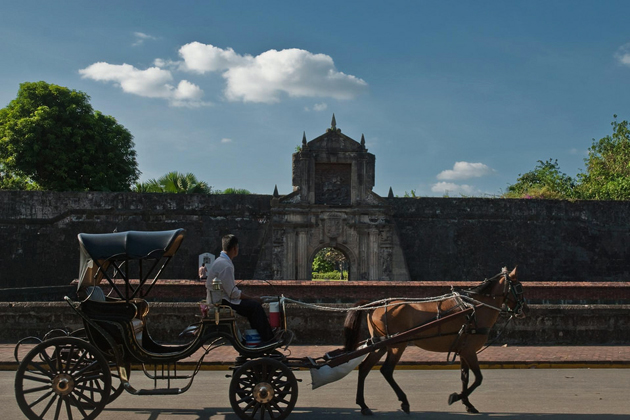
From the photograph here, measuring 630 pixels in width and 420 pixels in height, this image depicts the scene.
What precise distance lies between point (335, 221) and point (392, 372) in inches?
533

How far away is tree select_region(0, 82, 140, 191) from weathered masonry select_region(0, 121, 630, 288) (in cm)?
686

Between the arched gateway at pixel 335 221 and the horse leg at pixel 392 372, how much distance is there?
527 inches

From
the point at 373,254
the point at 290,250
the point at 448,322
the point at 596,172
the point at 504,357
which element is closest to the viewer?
the point at 448,322

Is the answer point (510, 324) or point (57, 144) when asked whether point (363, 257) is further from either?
point (57, 144)

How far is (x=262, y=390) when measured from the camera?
5.69 m

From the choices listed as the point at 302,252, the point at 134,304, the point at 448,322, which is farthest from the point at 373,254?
the point at 134,304

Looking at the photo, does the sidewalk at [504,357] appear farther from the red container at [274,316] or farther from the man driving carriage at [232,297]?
the man driving carriage at [232,297]

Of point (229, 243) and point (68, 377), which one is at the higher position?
point (229, 243)

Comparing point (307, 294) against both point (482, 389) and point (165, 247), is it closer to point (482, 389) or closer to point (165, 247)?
point (482, 389)

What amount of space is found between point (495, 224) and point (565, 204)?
2.87 m

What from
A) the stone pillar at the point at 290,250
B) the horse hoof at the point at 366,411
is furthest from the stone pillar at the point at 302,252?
the horse hoof at the point at 366,411

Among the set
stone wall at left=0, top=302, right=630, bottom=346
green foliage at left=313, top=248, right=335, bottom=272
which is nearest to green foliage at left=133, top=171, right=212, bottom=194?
stone wall at left=0, top=302, right=630, bottom=346

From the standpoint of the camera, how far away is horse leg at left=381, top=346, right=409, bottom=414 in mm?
6164

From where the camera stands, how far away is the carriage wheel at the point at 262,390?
5.68 m
